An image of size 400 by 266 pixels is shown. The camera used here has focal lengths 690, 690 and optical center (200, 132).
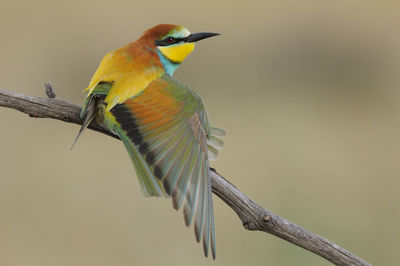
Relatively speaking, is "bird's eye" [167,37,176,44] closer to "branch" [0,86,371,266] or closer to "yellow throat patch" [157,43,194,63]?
"yellow throat patch" [157,43,194,63]

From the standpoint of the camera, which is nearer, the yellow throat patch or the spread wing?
the spread wing

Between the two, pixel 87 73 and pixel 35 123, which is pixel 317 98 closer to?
pixel 87 73

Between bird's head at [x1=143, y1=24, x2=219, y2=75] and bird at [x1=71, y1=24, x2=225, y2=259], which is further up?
bird's head at [x1=143, y1=24, x2=219, y2=75]

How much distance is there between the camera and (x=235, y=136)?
4.20 meters

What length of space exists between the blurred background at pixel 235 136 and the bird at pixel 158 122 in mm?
1228

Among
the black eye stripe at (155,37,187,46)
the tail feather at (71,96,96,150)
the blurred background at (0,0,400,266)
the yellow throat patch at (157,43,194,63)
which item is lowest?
the blurred background at (0,0,400,266)

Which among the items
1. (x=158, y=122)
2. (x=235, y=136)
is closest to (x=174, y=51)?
(x=158, y=122)

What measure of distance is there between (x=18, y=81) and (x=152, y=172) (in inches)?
107

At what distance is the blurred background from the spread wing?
4.03 feet

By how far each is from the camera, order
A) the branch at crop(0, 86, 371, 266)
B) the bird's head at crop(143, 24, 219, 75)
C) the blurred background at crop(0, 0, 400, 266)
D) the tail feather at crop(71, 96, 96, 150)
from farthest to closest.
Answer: the blurred background at crop(0, 0, 400, 266) → the bird's head at crop(143, 24, 219, 75) → the tail feather at crop(71, 96, 96, 150) → the branch at crop(0, 86, 371, 266)

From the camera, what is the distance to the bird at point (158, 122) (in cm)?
183

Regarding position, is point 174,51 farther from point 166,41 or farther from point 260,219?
point 260,219

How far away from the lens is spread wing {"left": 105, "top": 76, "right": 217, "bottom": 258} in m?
1.79

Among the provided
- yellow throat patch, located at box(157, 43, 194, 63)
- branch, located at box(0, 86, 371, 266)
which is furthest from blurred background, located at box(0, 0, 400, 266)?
branch, located at box(0, 86, 371, 266)
